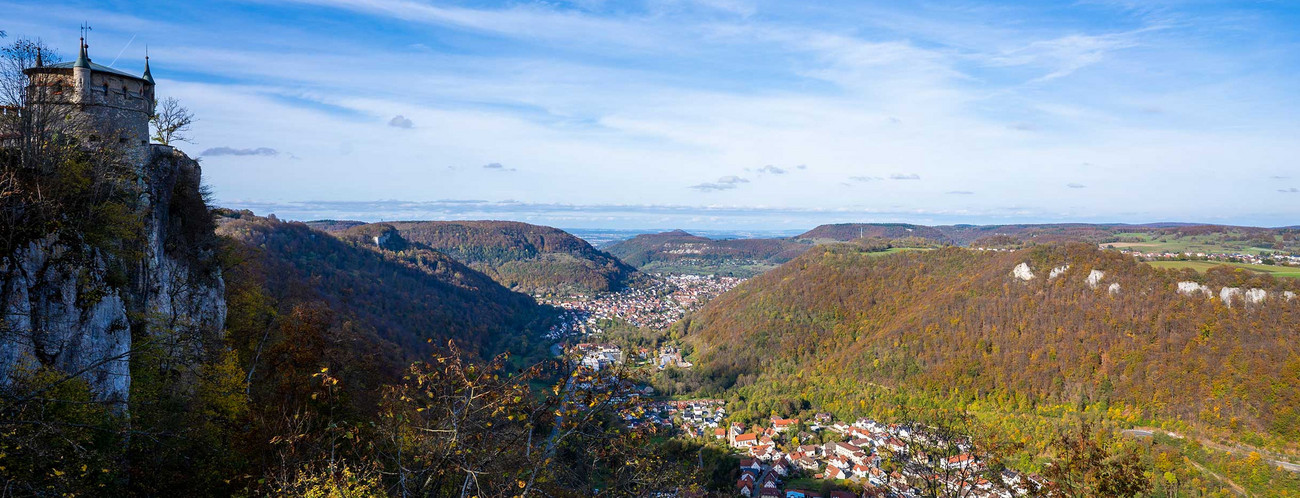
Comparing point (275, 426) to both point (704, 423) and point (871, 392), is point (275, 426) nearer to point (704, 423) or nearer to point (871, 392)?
point (704, 423)

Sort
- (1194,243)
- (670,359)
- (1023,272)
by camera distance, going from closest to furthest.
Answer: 1. (1023,272)
2. (670,359)
3. (1194,243)

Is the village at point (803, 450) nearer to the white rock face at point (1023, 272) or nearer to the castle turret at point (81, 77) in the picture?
the castle turret at point (81, 77)

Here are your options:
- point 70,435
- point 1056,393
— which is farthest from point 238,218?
point 1056,393

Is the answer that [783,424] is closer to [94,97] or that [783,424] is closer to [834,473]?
[834,473]

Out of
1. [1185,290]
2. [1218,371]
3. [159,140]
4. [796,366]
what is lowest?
[796,366]

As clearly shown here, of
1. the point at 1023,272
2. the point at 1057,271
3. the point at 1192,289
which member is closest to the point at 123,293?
the point at 1192,289

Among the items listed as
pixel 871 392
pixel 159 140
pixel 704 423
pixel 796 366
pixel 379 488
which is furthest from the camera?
pixel 796 366

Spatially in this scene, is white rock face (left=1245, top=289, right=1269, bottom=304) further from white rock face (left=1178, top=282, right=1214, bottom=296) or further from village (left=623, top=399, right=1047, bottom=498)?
village (left=623, top=399, right=1047, bottom=498)
